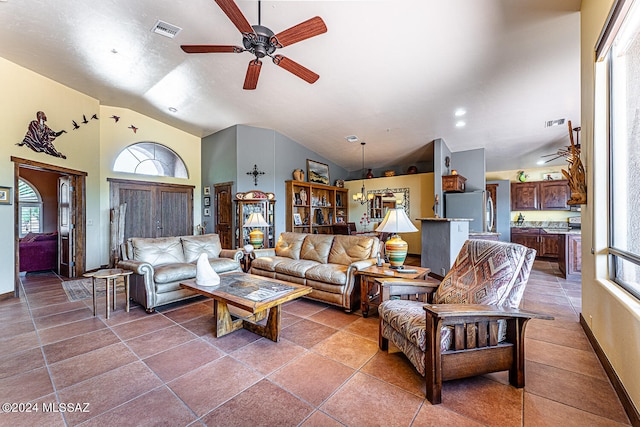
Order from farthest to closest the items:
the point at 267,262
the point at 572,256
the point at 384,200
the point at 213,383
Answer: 1. the point at 384,200
2. the point at 572,256
3. the point at 267,262
4. the point at 213,383

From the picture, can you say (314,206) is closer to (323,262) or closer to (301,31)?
(323,262)

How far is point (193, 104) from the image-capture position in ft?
18.1

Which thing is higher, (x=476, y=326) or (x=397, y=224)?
(x=397, y=224)

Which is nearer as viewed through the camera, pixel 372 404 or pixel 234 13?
pixel 372 404

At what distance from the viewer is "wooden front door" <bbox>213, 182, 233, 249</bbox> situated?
6.57 m

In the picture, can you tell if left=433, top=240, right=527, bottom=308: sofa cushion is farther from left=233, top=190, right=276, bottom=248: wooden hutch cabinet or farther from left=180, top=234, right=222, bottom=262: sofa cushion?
left=233, top=190, right=276, bottom=248: wooden hutch cabinet

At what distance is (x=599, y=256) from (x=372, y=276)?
194 centimetres

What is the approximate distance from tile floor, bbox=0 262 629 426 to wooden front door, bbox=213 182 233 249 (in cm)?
373

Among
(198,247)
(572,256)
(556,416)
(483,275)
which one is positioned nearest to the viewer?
(556,416)

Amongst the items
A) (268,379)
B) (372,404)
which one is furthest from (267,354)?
(372,404)

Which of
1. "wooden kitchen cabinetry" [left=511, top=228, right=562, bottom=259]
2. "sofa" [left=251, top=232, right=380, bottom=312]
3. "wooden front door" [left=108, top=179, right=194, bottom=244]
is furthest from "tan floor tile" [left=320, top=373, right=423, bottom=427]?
"wooden kitchen cabinetry" [left=511, top=228, right=562, bottom=259]

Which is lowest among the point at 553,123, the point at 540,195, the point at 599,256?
the point at 599,256

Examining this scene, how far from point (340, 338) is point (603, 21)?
11.1 feet

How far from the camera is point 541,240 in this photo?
23.5 feet
